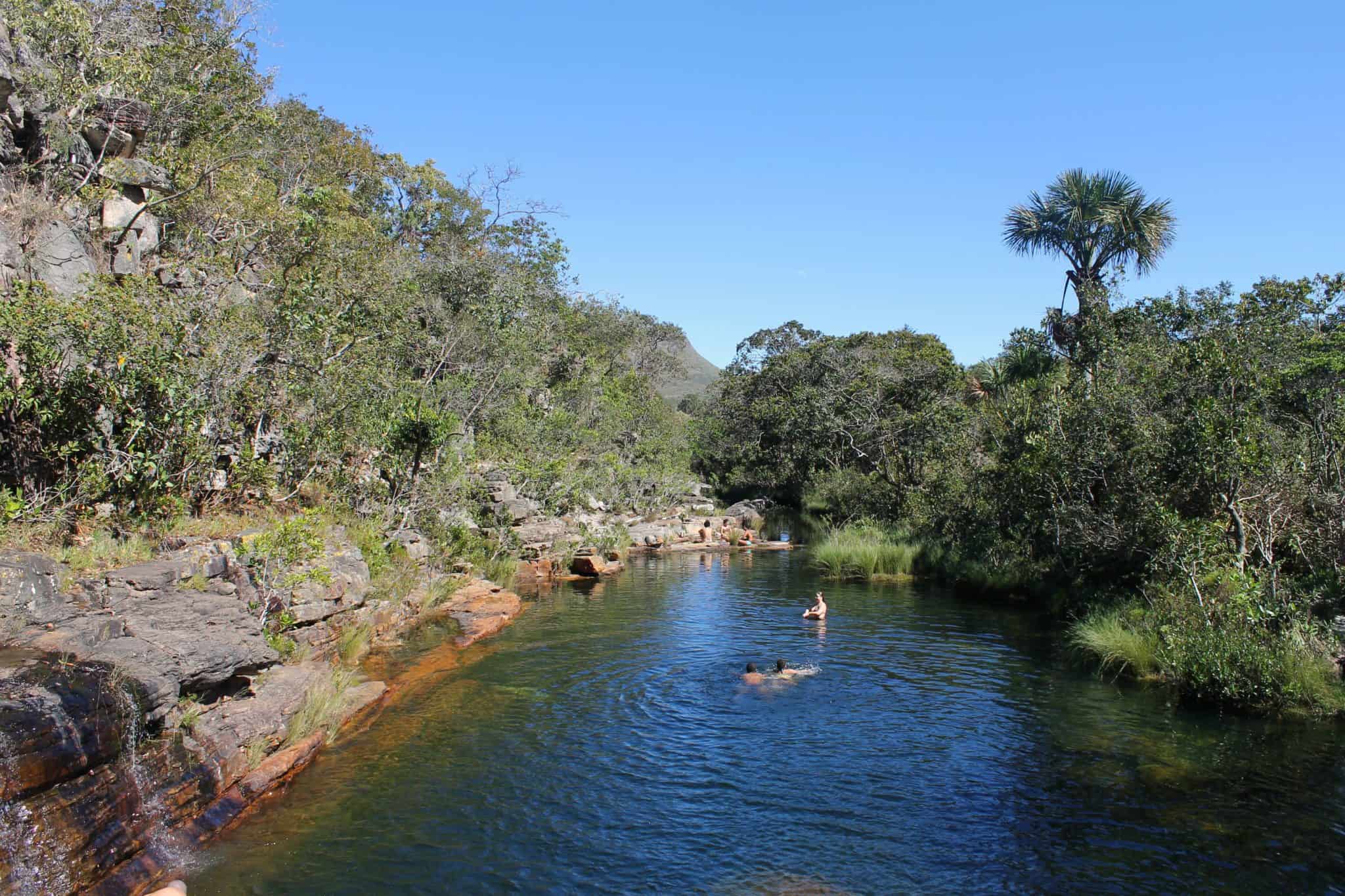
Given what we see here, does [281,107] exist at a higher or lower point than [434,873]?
higher

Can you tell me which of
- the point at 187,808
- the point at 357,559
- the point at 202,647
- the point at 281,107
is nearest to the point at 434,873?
the point at 187,808

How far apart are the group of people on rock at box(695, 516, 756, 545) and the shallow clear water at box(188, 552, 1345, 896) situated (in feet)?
64.9

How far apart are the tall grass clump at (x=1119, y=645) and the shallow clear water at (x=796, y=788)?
1.78 feet

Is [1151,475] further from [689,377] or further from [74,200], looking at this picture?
[689,377]

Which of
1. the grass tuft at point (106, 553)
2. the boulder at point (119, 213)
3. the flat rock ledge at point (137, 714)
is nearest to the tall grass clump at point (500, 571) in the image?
the flat rock ledge at point (137, 714)

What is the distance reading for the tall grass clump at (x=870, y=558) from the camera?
83.6ft

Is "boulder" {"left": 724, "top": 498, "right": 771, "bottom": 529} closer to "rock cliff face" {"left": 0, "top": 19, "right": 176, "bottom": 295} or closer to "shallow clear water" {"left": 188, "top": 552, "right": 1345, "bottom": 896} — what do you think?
"shallow clear water" {"left": 188, "top": 552, "right": 1345, "bottom": 896}

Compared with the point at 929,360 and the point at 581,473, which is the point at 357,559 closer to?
the point at 581,473

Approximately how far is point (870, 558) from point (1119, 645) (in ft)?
38.9

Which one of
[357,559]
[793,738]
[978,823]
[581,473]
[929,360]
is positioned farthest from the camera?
[929,360]

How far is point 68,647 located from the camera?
8.04 metres

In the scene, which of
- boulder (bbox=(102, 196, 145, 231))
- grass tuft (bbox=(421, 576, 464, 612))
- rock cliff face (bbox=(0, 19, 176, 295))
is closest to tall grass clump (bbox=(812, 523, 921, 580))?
grass tuft (bbox=(421, 576, 464, 612))

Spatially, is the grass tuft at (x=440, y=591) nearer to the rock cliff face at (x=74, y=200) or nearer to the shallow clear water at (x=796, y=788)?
the shallow clear water at (x=796, y=788)

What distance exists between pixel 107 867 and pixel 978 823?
839cm
